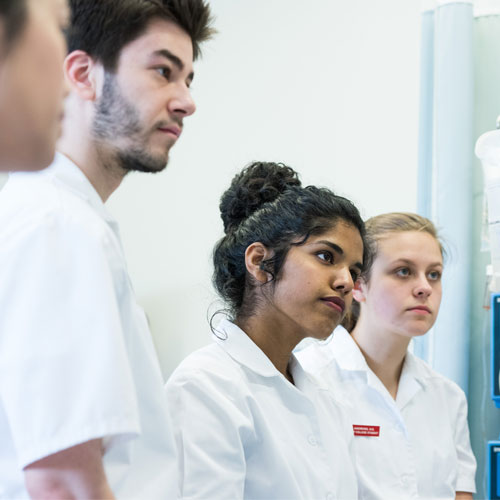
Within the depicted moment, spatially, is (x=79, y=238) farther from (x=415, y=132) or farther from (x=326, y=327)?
(x=415, y=132)

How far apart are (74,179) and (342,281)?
0.62m

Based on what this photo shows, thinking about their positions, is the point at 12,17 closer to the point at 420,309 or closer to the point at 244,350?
the point at 244,350

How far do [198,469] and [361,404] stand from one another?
70 cm

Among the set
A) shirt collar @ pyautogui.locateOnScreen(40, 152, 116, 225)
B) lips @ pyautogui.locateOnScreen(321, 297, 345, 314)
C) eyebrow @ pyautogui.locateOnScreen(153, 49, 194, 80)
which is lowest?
lips @ pyautogui.locateOnScreen(321, 297, 345, 314)

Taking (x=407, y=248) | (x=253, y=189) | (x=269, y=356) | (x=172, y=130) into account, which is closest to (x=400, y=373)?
(x=407, y=248)

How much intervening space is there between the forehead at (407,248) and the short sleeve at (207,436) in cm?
77

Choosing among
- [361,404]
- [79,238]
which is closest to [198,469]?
[79,238]

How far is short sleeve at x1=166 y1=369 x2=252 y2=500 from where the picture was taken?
1116 mm

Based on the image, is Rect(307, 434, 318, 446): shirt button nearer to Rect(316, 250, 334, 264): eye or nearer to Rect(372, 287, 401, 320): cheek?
Rect(316, 250, 334, 264): eye

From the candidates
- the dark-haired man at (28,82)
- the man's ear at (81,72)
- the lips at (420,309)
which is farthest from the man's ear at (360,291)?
the dark-haired man at (28,82)

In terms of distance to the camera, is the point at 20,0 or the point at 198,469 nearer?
the point at 20,0

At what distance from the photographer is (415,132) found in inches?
93.2

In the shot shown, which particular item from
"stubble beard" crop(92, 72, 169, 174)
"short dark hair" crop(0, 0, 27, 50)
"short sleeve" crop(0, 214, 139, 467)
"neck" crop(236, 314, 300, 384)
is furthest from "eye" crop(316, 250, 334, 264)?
"short dark hair" crop(0, 0, 27, 50)

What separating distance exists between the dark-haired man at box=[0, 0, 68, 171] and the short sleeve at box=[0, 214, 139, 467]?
0.26m
